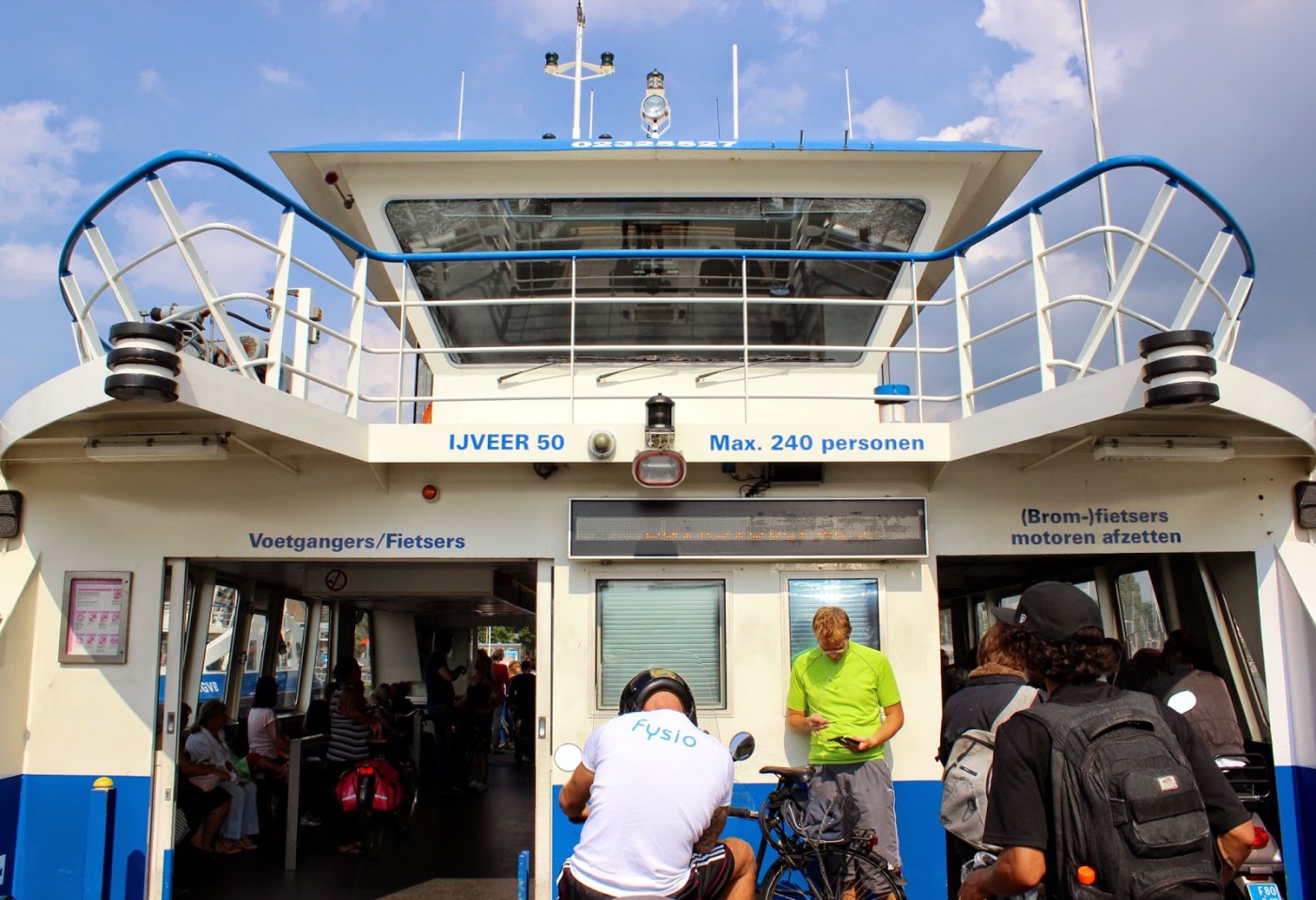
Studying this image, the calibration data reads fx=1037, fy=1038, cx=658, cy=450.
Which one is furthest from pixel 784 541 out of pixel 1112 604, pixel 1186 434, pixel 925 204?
pixel 1112 604

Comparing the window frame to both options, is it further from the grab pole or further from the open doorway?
the grab pole

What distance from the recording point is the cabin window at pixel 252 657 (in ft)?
36.6

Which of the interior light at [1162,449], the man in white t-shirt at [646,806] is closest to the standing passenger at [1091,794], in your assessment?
the man in white t-shirt at [646,806]

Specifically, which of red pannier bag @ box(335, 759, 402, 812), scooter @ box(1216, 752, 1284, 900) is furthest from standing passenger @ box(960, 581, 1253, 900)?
red pannier bag @ box(335, 759, 402, 812)

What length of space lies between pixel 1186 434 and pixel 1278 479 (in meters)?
1.01

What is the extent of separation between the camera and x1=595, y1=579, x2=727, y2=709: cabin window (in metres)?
6.22

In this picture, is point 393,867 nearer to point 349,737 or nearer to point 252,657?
point 349,737

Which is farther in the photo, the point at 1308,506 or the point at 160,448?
the point at 1308,506

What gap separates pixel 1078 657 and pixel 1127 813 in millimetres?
396

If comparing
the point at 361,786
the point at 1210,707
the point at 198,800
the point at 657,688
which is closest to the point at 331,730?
the point at 361,786

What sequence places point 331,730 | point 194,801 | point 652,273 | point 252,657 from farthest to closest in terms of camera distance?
point 252,657 < point 331,730 < point 194,801 < point 652,273

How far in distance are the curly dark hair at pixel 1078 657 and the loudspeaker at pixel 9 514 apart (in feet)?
19.7

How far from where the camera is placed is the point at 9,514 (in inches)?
246

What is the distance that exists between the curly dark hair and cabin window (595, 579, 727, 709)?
3612 millimetres
